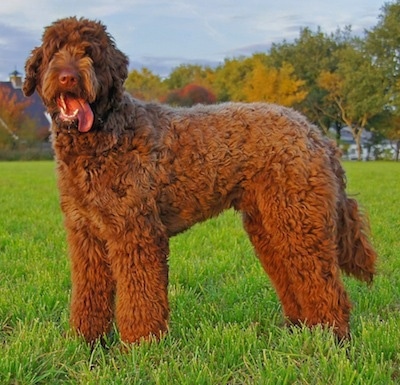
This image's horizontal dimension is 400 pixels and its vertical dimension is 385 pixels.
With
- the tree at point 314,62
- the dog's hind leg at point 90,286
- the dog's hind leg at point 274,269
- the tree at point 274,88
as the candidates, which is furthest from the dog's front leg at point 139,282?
the tree at point 314,62

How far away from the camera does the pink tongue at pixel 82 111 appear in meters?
4.04

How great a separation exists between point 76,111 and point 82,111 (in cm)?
4

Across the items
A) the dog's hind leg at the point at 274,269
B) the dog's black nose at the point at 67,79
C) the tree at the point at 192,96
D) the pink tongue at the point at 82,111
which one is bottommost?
the dog's hind leg at the point at 274,269

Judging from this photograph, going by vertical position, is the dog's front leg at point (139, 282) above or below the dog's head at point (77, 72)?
below

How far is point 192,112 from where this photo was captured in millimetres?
4820

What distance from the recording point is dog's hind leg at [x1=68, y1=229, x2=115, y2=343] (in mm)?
4527

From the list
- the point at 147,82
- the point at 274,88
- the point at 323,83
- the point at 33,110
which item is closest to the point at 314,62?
the point at 323,83

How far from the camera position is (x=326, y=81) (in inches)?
2469

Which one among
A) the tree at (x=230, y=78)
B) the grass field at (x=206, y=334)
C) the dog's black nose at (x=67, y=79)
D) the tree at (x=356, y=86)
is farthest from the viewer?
the tree at (x=230, y=78)

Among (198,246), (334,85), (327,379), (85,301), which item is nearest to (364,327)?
(327,379)

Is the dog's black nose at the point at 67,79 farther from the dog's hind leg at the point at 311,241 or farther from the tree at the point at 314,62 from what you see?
the tree at the point at 314,62

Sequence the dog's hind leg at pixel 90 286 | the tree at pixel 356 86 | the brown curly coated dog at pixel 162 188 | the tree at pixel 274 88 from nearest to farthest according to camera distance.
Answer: the brown curly coated dog at pixel 162 188 < the dog's hind leg at pixel 90 286 < the tree at pixel 274 88 < the tree at pixel 356 86

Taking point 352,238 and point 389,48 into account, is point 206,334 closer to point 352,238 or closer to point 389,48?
point 352,238

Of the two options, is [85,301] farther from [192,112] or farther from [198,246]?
[198,246]
